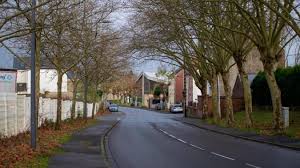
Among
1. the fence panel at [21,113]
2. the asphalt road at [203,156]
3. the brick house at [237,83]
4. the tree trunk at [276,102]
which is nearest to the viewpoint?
the asphalt road at [203,156]

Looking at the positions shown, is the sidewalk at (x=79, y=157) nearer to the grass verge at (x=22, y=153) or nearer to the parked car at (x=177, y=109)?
the grass verge at (x=22, y=153)

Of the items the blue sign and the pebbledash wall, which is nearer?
the pebbledash wall

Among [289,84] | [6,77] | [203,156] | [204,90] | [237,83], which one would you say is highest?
[237,83]

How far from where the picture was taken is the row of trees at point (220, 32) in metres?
28.4

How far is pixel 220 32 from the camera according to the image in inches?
1458

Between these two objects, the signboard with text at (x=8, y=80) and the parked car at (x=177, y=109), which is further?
the parked car at (x=177, y=109)

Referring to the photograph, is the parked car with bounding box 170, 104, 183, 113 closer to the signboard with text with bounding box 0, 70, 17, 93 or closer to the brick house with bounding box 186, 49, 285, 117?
the brick house with bounding box 186, 49, 285, 117

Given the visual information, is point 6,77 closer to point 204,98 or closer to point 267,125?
point 267,125

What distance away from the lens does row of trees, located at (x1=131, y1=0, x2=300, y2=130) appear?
2844 cm

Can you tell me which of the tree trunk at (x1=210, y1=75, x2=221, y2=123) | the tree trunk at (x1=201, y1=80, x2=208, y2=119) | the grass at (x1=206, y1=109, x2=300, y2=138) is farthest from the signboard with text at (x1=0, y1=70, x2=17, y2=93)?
the tree trunk at (x1=201, y1=80, x2=208, y2=119)

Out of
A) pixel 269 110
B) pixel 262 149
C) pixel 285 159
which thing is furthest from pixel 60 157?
pixel 269 110

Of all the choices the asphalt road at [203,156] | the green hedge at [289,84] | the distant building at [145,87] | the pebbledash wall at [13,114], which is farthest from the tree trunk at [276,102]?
the distant building at [145,87]

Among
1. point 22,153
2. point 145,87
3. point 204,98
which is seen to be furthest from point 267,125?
point 145,87

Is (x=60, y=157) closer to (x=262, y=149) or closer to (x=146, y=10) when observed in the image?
(x=262, y=149)
